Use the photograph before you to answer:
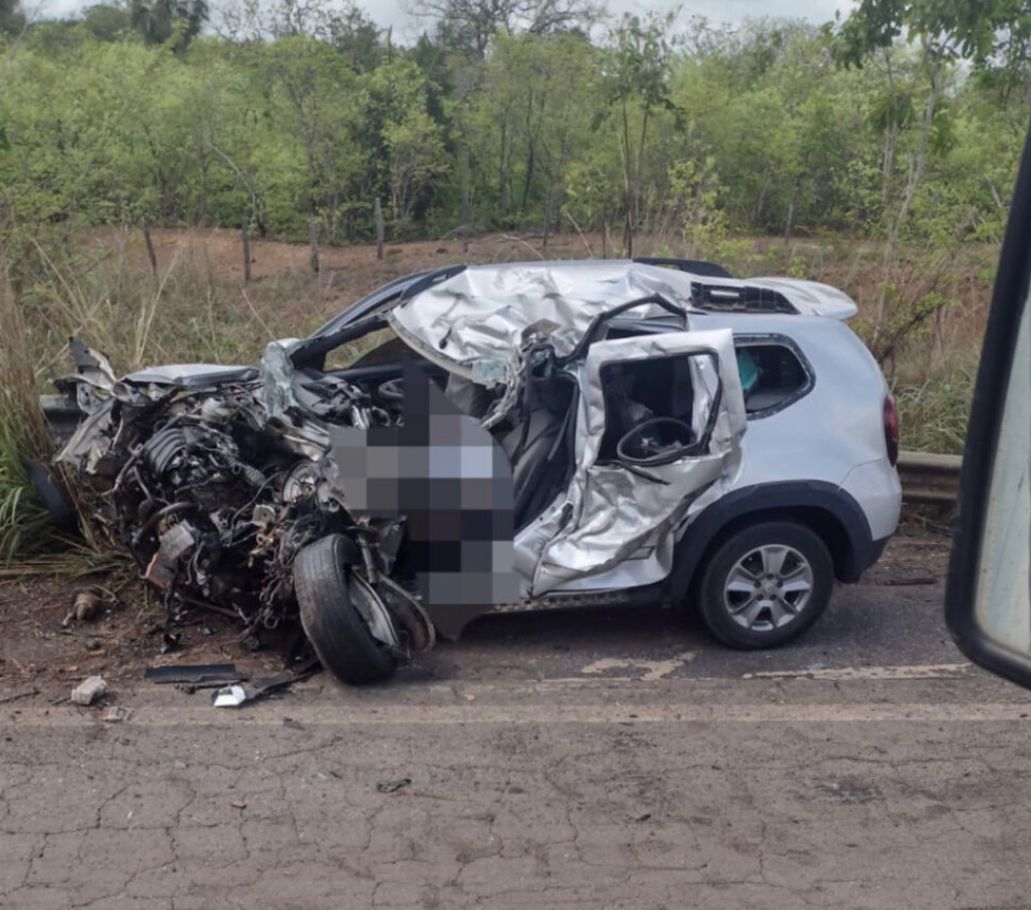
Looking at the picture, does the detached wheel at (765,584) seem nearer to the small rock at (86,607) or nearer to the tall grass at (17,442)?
the small rock at (86,607)

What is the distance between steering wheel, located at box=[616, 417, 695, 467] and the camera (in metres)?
5.61

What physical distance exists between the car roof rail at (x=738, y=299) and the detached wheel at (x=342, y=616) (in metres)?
2.28

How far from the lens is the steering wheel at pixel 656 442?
5.61 meters

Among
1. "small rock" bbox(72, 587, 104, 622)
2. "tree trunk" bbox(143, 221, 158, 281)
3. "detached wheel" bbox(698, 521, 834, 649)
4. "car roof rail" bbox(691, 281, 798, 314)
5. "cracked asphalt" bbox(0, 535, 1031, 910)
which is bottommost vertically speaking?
"cracked asphalt" bbox(0, 535, 1031, 910)

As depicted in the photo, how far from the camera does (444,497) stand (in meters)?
5.61

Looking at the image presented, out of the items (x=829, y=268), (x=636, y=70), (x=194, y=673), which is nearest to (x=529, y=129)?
(x=636, y=70)

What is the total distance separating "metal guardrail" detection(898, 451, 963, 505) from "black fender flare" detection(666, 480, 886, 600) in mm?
2253

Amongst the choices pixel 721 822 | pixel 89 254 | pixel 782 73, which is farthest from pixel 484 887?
pixel 782 73

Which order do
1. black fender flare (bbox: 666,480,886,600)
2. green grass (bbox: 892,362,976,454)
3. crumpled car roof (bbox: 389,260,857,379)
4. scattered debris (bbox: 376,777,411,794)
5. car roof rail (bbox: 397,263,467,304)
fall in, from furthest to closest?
green grass (bbox: 892,362,976,454) < car roof rail (bbox: 397,263,467,304) < crumpled car roof (bbox: 389,260,857,379) < black fender flare (bbox: 666,480,886,600) < scattered debris (bbox: 376,777,411,794)

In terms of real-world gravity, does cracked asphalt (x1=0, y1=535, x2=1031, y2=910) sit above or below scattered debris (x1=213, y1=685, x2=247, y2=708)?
below

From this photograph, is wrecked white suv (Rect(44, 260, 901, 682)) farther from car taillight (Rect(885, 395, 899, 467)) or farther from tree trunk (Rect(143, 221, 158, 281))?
tree trunk (Rect(143, 221, 158, 281))

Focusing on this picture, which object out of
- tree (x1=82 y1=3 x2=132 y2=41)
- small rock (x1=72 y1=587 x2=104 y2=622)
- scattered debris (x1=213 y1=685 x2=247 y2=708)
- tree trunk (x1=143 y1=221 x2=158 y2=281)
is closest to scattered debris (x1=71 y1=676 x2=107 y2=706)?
scattered debris (x1=213 y1=685 x2=247 y2=708)

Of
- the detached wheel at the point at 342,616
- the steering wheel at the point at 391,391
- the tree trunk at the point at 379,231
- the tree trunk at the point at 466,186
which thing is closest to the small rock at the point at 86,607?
the detached wheel at the point at 342,616

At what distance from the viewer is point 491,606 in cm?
570
